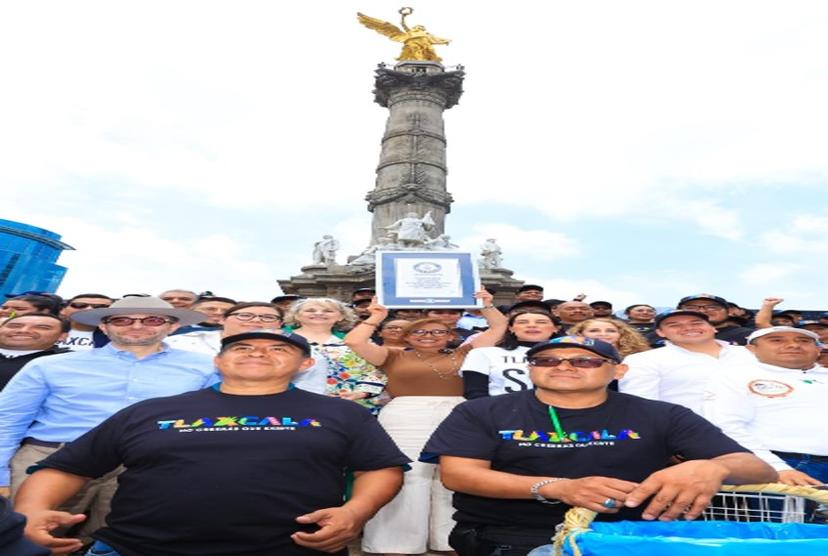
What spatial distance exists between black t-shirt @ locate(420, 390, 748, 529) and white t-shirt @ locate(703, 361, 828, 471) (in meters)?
1.19

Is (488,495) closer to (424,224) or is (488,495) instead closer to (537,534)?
(537,534)

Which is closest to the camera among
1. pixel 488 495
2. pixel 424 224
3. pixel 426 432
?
pixel 488 495

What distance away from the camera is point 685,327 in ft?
15.1

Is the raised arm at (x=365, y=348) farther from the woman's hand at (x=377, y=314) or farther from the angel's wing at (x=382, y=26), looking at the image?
the angel's wing at (x=382, y=26)

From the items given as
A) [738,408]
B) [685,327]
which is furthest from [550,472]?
[685,327]

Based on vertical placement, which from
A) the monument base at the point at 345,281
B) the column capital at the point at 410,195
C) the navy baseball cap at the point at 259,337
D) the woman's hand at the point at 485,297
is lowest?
the navy baseball cap at the point at 259,337

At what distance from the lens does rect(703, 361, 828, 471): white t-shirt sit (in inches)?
142

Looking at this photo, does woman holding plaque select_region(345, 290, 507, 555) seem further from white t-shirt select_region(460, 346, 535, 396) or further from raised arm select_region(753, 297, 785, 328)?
raised arm select_region(753, 297, 785, 328)

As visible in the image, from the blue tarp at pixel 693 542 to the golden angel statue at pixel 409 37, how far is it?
3128cm

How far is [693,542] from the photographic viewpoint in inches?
59.5

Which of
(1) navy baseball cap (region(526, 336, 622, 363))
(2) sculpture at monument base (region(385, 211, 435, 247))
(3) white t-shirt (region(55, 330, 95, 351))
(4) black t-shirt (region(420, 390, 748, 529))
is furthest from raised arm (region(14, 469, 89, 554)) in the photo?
(2) sculpture at monument base (region(385, 211, 435, 247))

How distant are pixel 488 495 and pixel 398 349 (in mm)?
2300

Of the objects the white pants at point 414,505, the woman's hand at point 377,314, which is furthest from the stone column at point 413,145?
the white pants at point 414,505

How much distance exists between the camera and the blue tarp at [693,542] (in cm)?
150
